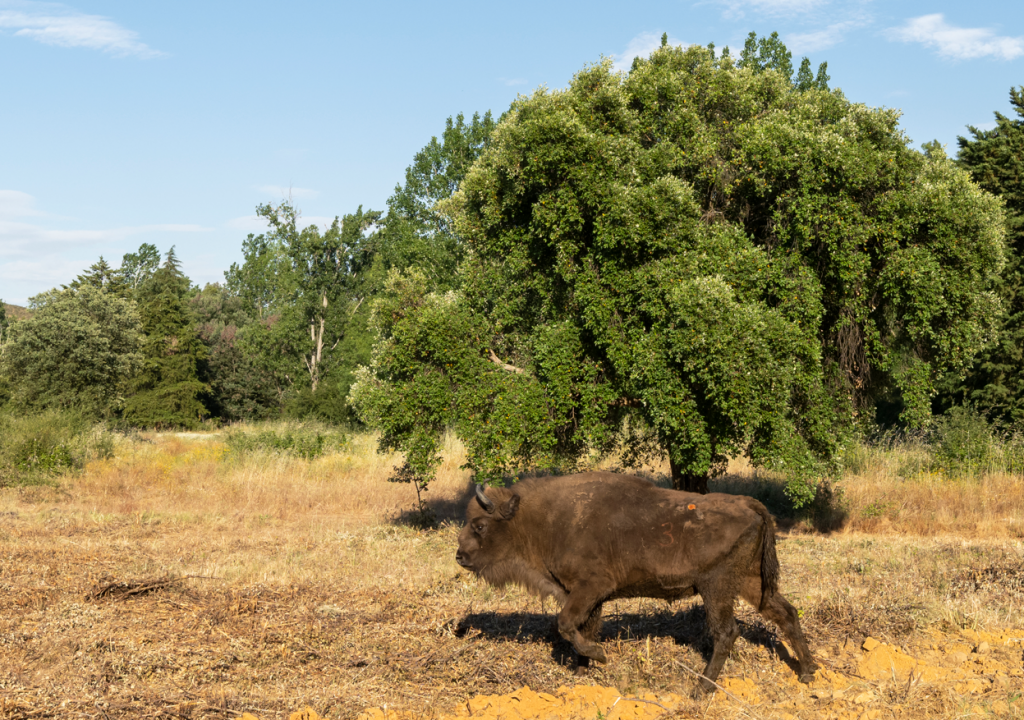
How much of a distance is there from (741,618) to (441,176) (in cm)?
3942

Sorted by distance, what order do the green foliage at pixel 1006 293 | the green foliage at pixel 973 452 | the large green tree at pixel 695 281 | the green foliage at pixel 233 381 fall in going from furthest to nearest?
the green foliage at pixel 233 381 → the green foliage at pixel 1006 293 → the green foliage at pixel 973 452 → the large green tree at pixel 695 281

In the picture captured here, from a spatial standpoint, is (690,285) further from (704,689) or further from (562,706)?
(562,706)

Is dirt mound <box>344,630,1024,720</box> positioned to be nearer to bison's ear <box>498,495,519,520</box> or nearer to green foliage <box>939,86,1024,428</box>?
bison's ear <box>498,495,519,520</box>

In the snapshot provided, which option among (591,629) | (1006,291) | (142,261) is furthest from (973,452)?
(142,261)

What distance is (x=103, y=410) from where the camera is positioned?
46.2 m

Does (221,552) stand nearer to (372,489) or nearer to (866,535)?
(372,489)

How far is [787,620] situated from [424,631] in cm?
433

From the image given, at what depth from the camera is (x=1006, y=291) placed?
25688mm

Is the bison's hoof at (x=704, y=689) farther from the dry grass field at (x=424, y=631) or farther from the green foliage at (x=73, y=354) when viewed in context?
the green foliage at (x=73, y=354)

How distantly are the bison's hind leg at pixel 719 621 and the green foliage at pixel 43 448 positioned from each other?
21.4 metres

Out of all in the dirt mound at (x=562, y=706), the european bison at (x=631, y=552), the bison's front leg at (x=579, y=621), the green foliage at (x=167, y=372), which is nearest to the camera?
the dirt mound at (x=562, y=706)

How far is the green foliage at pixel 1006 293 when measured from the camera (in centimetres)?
2609

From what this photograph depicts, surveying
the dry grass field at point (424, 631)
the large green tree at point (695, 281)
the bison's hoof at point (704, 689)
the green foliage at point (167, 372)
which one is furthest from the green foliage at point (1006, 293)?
the green foliage at point (167, 372)

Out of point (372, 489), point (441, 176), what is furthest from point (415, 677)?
point (441, 176)
